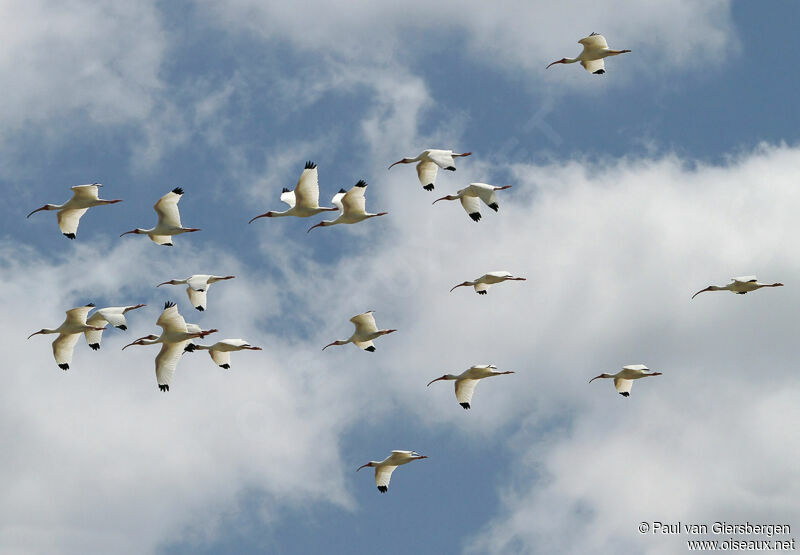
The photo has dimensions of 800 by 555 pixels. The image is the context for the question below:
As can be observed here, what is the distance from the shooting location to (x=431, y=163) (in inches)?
1618

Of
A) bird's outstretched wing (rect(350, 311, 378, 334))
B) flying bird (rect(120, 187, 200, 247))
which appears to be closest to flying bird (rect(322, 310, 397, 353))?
bird's outstretched wing (rect(350, 311, 378, 334))

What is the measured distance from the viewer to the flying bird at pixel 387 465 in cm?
4112

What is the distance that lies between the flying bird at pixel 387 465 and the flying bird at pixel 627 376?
584 cm

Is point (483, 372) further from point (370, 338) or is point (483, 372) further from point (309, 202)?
point (309, 202)

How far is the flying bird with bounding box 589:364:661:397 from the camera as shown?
4291 cm

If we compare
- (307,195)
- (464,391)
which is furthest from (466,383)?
(307,195)

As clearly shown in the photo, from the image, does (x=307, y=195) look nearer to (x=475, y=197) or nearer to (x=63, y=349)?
(x=475, y=197)

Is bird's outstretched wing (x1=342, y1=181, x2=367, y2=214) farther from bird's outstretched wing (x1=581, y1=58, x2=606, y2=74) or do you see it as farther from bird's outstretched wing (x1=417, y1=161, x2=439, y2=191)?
bird's outstretched wing (x1=581, y1=58, x2=606, y2=74)

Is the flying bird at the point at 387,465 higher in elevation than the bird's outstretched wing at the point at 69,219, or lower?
lower

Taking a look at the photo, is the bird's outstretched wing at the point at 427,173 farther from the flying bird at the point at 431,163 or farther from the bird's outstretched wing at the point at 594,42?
the bird's outstretched wing at the point at 594,42

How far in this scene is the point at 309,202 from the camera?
1613 inches

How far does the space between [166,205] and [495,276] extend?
32.0 ft

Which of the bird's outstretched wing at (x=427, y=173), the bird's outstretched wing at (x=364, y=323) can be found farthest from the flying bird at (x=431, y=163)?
the bird's outstretched wing at (x=364, y=323)

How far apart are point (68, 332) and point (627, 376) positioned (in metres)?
17.0
